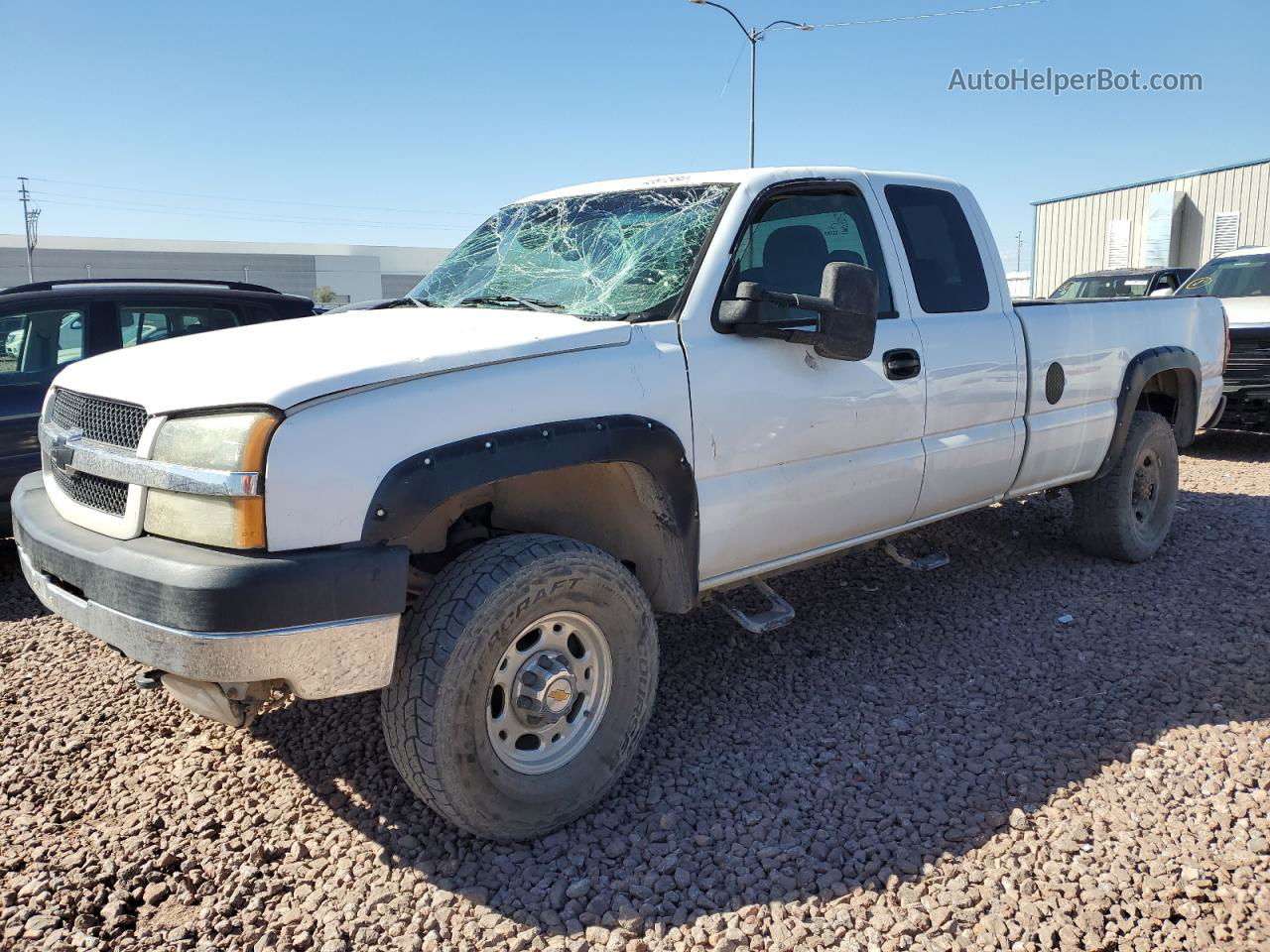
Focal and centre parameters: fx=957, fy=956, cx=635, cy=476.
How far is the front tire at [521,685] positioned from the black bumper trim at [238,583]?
0.79ft

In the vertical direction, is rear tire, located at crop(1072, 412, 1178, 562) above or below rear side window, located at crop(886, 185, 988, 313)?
below

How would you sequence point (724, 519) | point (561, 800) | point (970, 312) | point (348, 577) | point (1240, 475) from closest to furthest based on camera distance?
point (348, 577) < point (561, 800) < point (724, 519) < point (970, 312) < point (1240, 475)

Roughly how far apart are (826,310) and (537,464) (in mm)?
1192

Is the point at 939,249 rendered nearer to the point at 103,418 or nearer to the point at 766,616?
the point at 766,616

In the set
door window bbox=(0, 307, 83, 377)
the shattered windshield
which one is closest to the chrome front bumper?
the shattered windshield

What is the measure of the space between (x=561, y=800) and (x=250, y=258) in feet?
245

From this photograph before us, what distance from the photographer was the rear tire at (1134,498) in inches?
210

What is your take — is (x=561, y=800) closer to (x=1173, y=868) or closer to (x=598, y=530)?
(x=598, y=530)

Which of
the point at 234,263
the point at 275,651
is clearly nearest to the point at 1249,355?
the point at 275,651

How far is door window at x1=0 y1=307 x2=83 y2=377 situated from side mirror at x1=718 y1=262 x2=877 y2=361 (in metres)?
4.27

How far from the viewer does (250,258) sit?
70.0 metres

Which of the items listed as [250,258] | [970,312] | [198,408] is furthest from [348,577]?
[250,258]

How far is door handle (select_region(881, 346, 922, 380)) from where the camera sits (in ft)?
12.5

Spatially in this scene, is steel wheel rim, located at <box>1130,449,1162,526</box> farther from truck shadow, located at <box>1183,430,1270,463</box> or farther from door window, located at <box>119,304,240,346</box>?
door window, located at <box>119,304,240,346</box>
